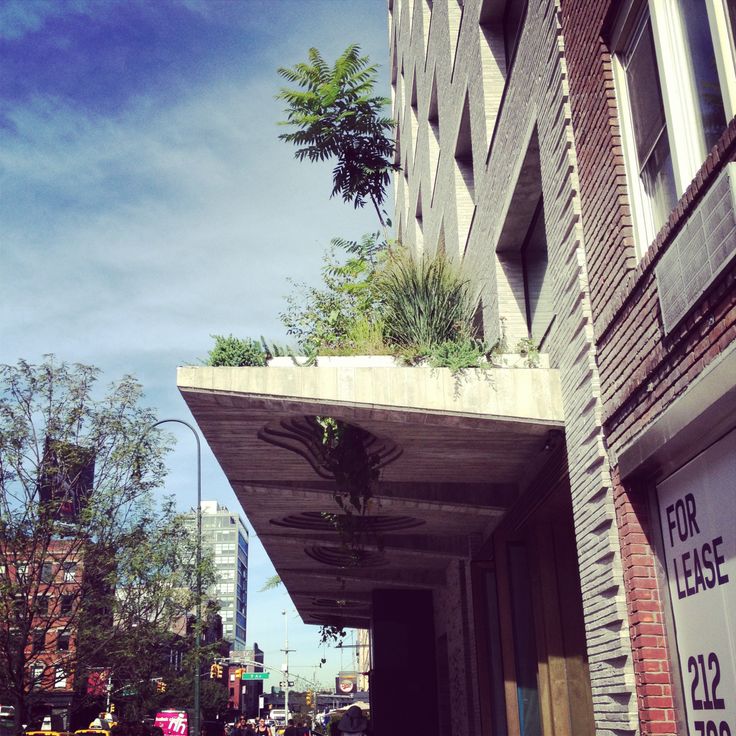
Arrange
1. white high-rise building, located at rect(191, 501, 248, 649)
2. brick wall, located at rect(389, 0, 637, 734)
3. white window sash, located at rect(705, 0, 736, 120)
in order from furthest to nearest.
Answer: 1. white high-rise building, located at rect(191, 501, 248, 649)
2. brick wall, located at rect(389, 0, 637, 734)
3. white window sash, located at rect(705, 0, 736, 120)

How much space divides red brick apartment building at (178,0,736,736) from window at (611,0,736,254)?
0.02m

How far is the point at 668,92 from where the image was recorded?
19.5 feet

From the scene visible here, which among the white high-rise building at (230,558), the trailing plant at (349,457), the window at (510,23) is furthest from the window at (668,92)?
the white high-rise building at (230,558)

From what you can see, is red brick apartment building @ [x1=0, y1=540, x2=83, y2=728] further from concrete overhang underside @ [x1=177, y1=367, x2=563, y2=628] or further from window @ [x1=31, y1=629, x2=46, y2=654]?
concrete overhang underside @ [x1=177, y1=367, x2=563, y2=628]

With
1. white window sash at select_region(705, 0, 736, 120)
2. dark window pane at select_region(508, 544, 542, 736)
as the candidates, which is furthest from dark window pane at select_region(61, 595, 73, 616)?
white window sash at select_region(705, 0, 736, 120)

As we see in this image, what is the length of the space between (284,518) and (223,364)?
22.5 ft

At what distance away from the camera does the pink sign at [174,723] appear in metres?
24.0

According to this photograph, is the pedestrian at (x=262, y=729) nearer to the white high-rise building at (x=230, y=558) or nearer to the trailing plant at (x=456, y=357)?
the trailing plant at (x=456, y=357)

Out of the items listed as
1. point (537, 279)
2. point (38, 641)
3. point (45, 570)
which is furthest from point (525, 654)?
point (45, 570)

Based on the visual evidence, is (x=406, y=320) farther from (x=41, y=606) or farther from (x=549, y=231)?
(x=41, y=606)

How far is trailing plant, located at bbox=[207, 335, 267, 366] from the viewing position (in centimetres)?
886

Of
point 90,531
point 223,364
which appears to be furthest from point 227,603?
point 223,364

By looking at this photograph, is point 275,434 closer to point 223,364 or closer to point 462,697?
point 223,364

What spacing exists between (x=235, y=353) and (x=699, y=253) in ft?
16.5
